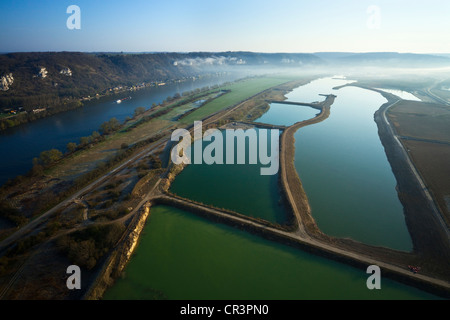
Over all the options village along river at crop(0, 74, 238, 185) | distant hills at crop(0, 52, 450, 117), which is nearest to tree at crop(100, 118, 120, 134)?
village along river at crop(0, 74, 238, 185)

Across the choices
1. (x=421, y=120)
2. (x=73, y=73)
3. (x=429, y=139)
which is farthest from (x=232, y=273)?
(x=73, y=73)

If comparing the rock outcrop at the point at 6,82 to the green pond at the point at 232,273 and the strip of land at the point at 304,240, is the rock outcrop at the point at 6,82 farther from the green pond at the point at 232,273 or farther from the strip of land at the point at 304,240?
the green pond at the point at 232,273

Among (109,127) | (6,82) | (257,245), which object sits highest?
(6,82)

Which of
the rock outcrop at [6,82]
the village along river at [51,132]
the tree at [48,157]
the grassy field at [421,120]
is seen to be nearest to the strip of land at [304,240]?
the tree at [48,157]

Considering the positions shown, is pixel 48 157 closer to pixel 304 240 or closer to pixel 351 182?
pixel 304 240

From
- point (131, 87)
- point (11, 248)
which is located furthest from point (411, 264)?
point (131, 87)

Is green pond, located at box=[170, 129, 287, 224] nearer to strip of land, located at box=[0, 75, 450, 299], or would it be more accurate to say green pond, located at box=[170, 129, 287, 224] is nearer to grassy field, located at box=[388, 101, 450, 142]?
strip of land, located at box=[0, 75, 450, 299]
